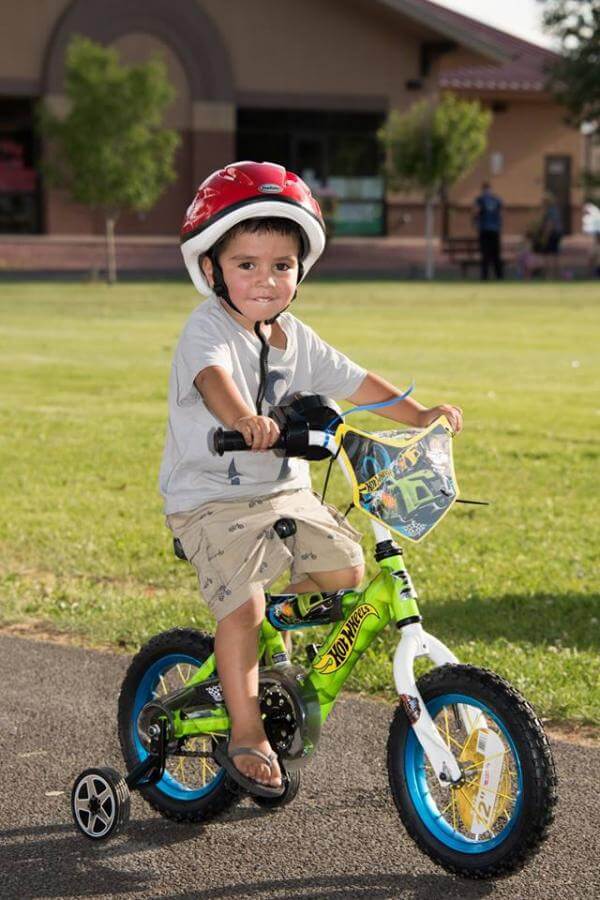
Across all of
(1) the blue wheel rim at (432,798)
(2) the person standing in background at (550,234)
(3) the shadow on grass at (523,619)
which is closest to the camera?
(1) the blue wheel rim at (432,798)

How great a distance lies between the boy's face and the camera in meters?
4.37

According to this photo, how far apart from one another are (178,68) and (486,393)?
3071 cm

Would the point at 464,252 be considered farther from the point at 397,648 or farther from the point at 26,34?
the point at 397,648

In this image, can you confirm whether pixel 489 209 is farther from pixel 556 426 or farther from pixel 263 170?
pixel 263 170

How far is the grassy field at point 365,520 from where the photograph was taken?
22.6ft

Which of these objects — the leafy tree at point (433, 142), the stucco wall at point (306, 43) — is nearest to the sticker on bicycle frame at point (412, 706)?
the leafy tree at point (433, 142)

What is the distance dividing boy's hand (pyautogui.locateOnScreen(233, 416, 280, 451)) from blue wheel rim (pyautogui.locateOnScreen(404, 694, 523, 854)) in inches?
32.2

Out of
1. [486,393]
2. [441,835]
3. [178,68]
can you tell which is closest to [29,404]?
[486,393]

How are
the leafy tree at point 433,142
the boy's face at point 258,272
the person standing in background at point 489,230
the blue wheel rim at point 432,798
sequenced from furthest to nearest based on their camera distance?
the leafy tree at point 433,142
the person standing in background at point 489,230
the boy's face at point 258,272
the blue wheel rim at point 432,798

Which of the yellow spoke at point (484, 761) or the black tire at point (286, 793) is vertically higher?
the yellow spoke at point (484, 761)

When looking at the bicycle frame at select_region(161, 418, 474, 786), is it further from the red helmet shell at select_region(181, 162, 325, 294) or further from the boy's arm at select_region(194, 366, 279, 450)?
the red helmet shell at select_region(181, 162, 325, 294)

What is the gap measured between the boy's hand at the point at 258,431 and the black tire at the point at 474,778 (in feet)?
2.50

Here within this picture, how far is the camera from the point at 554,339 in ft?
73.5

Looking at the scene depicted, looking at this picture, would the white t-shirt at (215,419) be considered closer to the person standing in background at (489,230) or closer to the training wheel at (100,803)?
the training wheel at (100,803)
